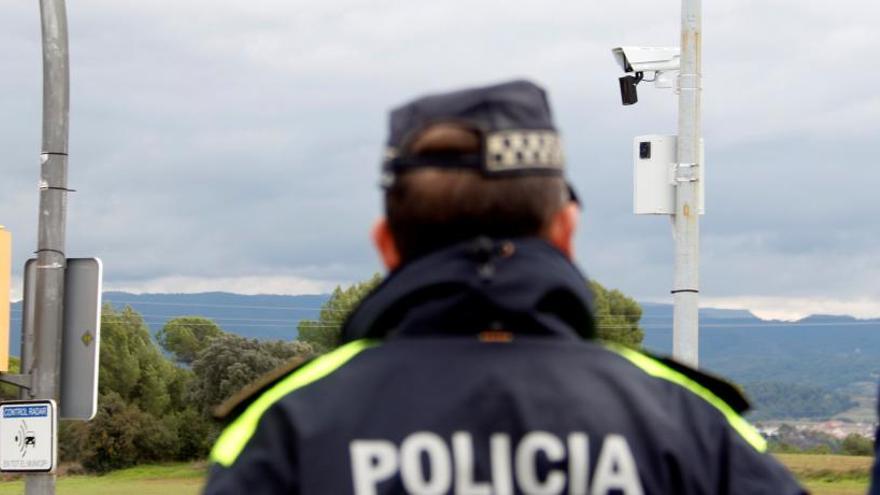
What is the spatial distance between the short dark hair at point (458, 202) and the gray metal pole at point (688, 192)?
42.9ft

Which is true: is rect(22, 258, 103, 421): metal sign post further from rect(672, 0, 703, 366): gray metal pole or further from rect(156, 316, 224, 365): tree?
rect(156, 316, 224, 365): tree

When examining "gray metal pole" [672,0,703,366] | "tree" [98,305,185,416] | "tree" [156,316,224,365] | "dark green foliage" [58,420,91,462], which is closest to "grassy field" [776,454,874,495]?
"gray metal pole" [672,0,703,366]

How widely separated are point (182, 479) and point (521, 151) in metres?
54.9

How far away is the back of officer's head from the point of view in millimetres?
2629

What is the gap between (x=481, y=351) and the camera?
2.63 metres

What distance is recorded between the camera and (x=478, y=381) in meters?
2.60

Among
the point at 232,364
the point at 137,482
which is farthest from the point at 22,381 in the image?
the point at 232,364

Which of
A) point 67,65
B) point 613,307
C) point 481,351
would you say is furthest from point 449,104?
point 613,307

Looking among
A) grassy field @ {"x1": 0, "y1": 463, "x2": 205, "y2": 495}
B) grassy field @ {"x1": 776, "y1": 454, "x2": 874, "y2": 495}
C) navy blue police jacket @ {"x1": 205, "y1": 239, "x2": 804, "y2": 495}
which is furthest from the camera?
grassy field @ {"x1": 0, "y1": 463, "x2": 205, "y2": 495}

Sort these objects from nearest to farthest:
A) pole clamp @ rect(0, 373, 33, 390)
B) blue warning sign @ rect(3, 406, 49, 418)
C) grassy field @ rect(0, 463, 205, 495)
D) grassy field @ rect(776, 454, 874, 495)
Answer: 1. blue warning sign @ rect(3, 406, 49, 418)
2. pole clamp @ rect(0, 373, 33, 390)
3. grassy field @ rect(776, 454, 874, 495)
4. grassy field @ rect(0, 463, 205, 495)

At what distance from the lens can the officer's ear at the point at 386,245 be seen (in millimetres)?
2742

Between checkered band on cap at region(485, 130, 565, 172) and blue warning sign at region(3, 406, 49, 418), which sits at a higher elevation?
checkered band on cap at region(485, 130, 565, 172)

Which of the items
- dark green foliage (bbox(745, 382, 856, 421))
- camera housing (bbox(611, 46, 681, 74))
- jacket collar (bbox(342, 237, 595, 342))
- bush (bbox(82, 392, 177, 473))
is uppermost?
camera housing (bbox(611, 46, 681, 74))

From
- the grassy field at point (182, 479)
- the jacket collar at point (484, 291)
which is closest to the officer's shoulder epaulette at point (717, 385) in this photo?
the jacket collar at point (484, 291)
